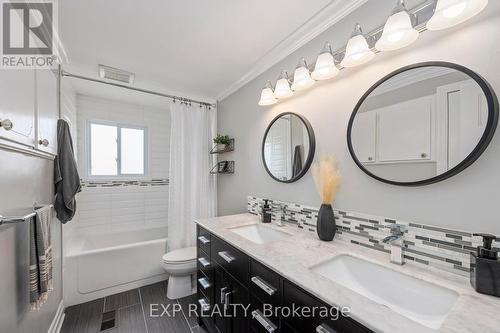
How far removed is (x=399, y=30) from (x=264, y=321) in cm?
151

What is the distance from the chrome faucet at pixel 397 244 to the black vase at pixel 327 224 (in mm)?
311

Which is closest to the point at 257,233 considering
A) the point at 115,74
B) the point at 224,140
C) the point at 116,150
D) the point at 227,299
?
the point at 227,299

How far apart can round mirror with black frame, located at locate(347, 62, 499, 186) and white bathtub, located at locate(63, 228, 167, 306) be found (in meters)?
2.37

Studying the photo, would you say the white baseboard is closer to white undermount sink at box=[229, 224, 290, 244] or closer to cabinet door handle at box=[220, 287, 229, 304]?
cabinet door handle at box=[220, 287, 229, 304]

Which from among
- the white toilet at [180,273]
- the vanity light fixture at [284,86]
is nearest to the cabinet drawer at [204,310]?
the white toilet at [180,273]

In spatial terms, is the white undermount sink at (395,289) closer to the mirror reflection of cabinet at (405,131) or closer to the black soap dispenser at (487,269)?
the black soap dispenser at (487,269)

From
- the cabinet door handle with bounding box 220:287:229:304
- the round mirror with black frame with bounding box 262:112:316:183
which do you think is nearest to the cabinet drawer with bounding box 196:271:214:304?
the cabinet door handle with bounding box 220:287:229:304

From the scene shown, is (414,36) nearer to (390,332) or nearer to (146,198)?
(390,332)

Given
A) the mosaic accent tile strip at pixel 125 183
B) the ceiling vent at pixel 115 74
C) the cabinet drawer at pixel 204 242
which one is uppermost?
the ceiling vent at pixel 115 74

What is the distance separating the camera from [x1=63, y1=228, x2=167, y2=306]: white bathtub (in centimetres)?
199

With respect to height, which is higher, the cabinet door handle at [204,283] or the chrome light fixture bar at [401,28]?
the chrome light fixture bar at [401,28]

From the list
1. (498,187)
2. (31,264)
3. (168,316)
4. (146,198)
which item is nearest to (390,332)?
(498,187)

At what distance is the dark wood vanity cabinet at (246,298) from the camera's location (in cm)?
77

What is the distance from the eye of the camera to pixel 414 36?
0.94 m
